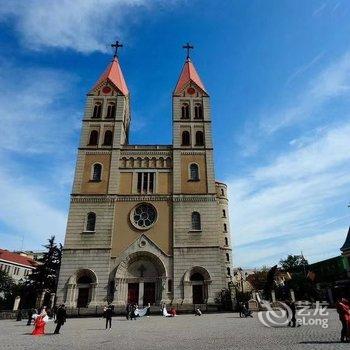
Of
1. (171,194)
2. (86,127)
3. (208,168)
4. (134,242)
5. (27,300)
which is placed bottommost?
(27,300)

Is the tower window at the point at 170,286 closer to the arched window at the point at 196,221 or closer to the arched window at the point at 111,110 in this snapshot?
the arched window at the point at 196,221

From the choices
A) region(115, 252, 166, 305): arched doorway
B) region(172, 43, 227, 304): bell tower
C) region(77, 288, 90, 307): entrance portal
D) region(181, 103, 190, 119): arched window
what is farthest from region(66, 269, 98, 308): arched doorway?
region(181, 103, 190, 119): arched window

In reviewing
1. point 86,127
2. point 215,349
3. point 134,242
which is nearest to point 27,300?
point 134,242

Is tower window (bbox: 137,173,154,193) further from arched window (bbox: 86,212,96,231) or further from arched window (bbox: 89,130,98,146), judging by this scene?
arched window (bbox: 89,130,98,146)

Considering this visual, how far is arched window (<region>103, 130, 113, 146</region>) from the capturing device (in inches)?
1526

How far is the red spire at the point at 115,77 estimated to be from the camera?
141ft

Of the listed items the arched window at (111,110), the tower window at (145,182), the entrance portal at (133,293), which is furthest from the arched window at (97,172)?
the entrance portal at (133,293)

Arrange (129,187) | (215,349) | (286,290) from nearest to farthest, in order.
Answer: (215,349) → (129,187) → (286,290)

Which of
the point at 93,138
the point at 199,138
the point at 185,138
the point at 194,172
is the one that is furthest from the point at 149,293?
the point at 93,138

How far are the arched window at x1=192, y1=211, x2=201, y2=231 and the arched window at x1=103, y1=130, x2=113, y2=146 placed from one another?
13.0 m

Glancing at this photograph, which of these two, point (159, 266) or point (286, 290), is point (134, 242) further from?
point (286, 290)

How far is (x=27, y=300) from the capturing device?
4319 centimetres

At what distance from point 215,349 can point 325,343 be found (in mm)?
3520

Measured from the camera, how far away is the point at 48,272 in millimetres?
42281
